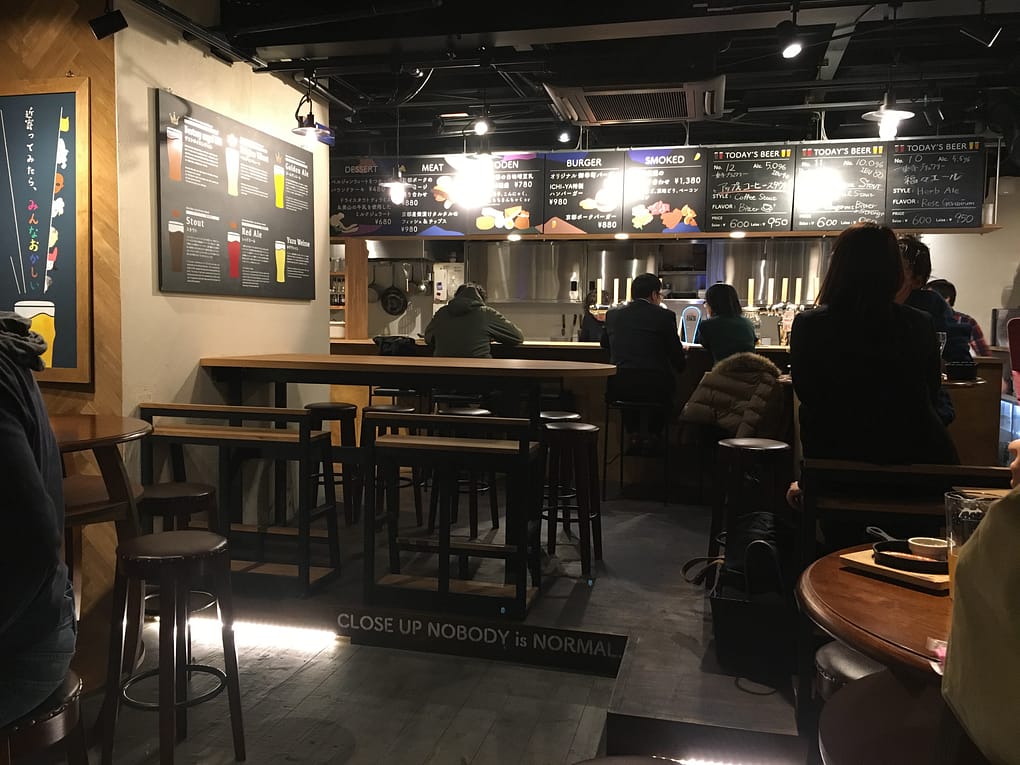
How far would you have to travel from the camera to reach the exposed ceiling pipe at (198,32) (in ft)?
11.7

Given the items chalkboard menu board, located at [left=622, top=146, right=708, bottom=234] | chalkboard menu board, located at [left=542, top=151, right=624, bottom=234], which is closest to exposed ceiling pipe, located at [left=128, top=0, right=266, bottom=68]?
chalkboard menu board, located at [left=542, top=151, right=624, bottom=234]

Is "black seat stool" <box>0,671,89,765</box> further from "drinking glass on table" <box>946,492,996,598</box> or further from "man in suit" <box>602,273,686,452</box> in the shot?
"man in suit" <box>602,273,686,452</box>

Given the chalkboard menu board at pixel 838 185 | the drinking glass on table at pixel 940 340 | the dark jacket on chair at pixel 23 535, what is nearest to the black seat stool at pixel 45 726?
the dark jacket on chair at pixel 23 535

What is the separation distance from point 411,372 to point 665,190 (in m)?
3.79

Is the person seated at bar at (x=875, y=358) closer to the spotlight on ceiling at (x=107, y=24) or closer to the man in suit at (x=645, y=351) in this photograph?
the man in suit at (x=645, y=351)

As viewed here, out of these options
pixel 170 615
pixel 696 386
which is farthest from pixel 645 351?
pixel 170 615

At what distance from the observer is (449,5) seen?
4062 millimetres

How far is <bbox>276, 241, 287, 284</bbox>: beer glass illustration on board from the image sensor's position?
471 centimetres

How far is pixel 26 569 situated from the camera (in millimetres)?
1414

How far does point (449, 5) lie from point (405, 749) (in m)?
3.54

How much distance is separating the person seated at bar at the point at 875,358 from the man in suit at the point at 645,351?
2.64m

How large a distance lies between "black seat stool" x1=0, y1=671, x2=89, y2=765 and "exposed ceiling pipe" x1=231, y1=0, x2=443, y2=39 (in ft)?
10.8

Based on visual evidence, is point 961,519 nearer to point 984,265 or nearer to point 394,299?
point 984,265

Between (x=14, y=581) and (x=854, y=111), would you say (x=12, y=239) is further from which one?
(x=854, y=111)
